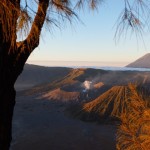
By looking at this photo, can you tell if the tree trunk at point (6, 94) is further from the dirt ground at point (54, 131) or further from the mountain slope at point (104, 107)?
the mountain slope at point (104, 107)

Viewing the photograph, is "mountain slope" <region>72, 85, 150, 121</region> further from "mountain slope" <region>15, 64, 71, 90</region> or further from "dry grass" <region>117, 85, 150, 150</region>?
"mountain slope" <region>15, 64, 71, 90</region>

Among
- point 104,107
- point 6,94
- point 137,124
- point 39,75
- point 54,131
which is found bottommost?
point 54,131

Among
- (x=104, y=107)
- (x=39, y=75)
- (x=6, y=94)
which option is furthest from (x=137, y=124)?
(x=39, y=75)

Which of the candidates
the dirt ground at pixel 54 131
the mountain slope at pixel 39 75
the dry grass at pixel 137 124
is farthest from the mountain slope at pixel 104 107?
the mountain slope at pixel 39 75

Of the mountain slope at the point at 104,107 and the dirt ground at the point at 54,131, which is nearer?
the dirt ground at the point at 54,131

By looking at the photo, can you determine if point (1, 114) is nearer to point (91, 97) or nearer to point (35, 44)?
point (35, 44)

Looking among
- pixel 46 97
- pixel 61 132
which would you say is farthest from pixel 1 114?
pixel 46 97

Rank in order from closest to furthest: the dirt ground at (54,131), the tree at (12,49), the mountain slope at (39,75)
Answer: the tree at (12,49), the dirt ground at (54,131), the mountain slope at (39,75)

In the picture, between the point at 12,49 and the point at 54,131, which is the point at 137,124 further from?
the point at 54,131
